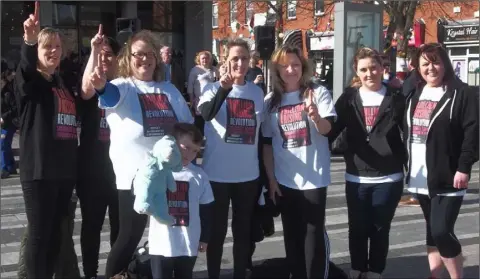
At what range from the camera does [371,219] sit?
5.03 metres

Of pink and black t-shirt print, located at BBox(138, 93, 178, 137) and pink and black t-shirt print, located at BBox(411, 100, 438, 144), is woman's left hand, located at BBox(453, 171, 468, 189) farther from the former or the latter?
pink and black t-shirt print, located at BBox(138, 93, 178, 137)

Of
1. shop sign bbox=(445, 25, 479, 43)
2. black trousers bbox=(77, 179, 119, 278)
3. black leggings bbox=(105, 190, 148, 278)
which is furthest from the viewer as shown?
shop sign bbox=(445, 25, 479, 43)

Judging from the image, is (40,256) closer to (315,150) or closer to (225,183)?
(225,183)

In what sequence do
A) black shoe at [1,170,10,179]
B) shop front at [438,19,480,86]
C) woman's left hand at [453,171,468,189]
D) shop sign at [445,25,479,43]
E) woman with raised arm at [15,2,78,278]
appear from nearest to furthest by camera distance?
woman with raised arm at [15,2,78,278] < woman's left hand at [453,171,468,189] < black shoe at [1,170,10,179] < shop front at [438,19,480,86] < shop sign at [445,25,479,43]

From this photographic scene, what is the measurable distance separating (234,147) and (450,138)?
1.53 m

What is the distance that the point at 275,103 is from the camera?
4.86 meters

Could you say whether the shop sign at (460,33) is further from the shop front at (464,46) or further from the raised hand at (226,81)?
the raised hand at (226,81)

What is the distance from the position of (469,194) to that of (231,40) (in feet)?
21.1

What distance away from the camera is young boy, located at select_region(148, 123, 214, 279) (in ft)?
13.8

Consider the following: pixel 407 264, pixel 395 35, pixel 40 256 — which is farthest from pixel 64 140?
pixel 395 35

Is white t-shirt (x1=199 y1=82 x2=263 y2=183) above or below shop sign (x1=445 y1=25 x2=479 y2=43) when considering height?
below

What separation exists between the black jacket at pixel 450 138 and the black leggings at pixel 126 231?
208 centimetres

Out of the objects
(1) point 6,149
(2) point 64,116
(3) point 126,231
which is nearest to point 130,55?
(2) point 64,116

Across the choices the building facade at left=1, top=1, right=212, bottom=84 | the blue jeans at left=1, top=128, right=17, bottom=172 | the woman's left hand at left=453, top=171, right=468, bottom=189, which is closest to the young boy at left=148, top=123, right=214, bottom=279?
the woman's left hand at left=453, top=171, right=468, bottom=189
